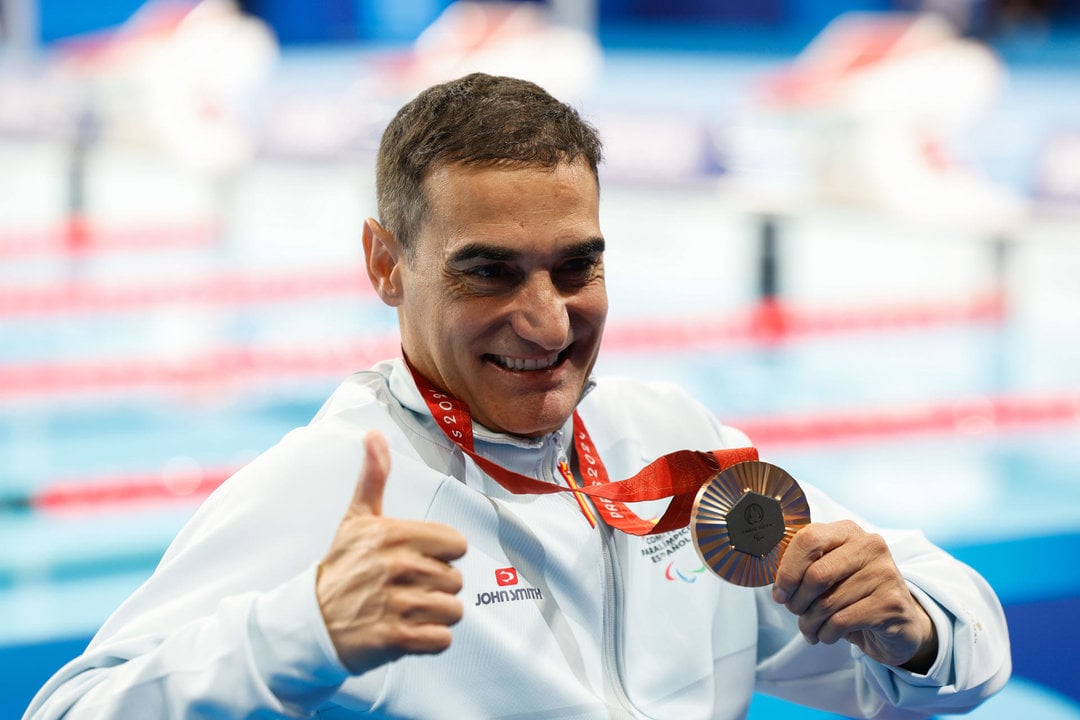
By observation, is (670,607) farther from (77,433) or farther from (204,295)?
(204,295)

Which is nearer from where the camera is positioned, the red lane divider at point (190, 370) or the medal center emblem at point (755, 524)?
the medal center emblem at point (755, 524)

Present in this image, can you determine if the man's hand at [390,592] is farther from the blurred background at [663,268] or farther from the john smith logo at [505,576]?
the blurred background at [663,268]

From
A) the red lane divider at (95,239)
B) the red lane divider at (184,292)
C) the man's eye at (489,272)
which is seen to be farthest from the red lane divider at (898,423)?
the red lane divider at (95,239)

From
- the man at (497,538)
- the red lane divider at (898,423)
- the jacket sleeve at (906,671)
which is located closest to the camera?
the man at (497,538)

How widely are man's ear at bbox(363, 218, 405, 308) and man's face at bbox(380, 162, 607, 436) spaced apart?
3cm

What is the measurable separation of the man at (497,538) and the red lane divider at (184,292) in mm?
6357

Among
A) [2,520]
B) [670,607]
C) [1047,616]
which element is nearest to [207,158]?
[2,520]

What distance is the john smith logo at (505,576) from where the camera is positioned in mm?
1537

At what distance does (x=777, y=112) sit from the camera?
27.7 ft

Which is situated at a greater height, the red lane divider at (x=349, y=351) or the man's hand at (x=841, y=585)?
the man's hand at (x=841, y=585)

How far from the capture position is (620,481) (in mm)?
1653

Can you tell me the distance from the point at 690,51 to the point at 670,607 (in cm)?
1254

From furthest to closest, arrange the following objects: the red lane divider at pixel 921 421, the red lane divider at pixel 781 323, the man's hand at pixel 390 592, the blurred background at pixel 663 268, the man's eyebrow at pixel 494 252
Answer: the red lane divider at pixel 781 323, the red lane divider at pixel 921 421, the blurred background at pixel 663 268, the man's eyebrow at pixel 494 252, the man's hand at pixel 390 592

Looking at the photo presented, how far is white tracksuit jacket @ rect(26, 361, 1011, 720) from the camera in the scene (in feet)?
4.20
